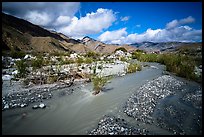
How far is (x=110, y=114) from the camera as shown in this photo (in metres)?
8.44

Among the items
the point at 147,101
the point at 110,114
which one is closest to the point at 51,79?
the point at 110,114

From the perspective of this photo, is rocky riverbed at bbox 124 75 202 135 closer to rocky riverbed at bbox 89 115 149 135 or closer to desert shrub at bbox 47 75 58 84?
rocky riverbed at bbox 89 115 149 135

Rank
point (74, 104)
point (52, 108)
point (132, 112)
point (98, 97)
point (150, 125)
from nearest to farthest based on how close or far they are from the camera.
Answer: point (150, 125)
point (132, 112)
point (52, 108)
point (74, 104)
point (98, 97)

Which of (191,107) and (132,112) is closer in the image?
(132,112)

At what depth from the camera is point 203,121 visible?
7566mm

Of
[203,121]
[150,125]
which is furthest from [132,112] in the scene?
[203,121]

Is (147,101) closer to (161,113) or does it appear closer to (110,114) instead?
(161,113)

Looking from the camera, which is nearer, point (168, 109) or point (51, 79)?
point (168, 109)

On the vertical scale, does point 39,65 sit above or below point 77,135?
above

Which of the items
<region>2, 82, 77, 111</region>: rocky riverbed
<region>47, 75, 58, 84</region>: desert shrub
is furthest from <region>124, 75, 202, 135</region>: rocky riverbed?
<region>47, 75, 58, 84</region>: desert shrub

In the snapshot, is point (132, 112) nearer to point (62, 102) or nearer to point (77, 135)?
point (77, 135)

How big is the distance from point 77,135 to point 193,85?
1126 cm

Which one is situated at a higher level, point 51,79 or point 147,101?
point 51,79

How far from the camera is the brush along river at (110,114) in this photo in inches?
270
